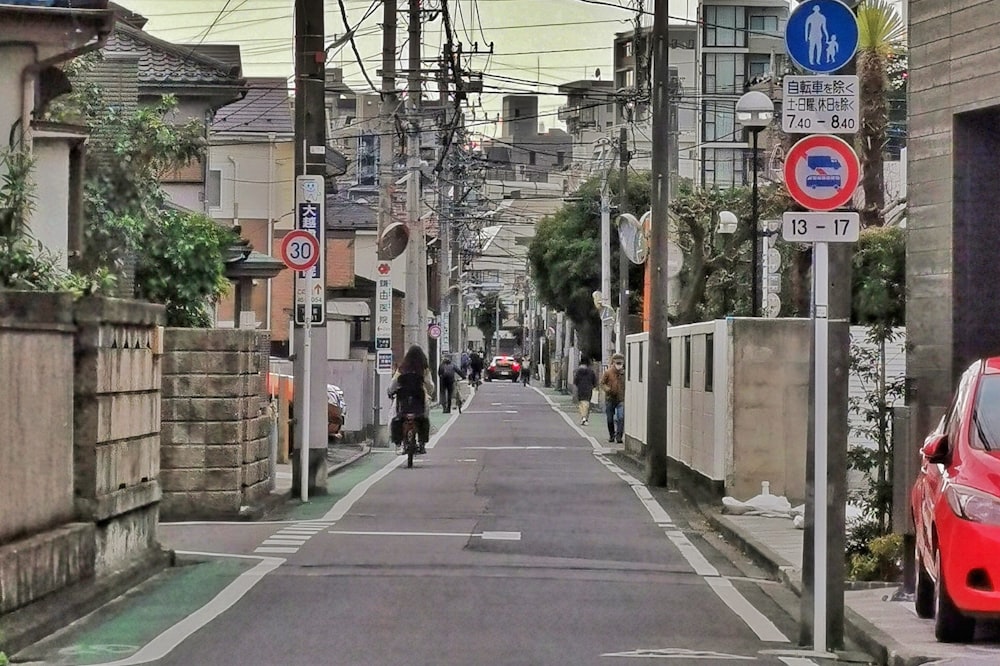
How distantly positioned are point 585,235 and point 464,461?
36.4m

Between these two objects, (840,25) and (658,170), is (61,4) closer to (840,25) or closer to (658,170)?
(840,25)

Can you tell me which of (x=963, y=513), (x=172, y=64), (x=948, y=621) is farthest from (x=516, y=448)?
(x=963, y=513)

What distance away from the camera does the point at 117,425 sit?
41.3 feet

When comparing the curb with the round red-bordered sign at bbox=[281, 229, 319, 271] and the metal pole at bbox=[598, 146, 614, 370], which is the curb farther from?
the metal pole at bbox=[598, 146, 614, 370]

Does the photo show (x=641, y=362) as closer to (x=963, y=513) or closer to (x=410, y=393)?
(x=410, y=393)

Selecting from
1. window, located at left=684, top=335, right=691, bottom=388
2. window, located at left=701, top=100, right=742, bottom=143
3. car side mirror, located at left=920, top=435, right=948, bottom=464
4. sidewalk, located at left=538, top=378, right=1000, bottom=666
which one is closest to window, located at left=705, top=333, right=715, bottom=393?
window, located at left=684, top=335, right=691, bottom=388

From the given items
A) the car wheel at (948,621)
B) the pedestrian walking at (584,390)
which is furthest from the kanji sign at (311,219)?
the pedestrian walking at (584,390)

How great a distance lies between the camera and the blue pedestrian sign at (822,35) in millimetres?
10703

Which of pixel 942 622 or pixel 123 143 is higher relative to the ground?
pixel 123 143

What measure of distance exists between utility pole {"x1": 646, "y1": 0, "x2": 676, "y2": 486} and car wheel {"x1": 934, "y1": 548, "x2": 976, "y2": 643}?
49.9 ft

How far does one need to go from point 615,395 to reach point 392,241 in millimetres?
6852

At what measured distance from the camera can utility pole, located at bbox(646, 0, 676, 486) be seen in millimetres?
25375

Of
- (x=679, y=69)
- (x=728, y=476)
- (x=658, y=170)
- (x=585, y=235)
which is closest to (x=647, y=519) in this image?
(x=728, y=476)

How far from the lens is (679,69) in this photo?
8919 centimetres
